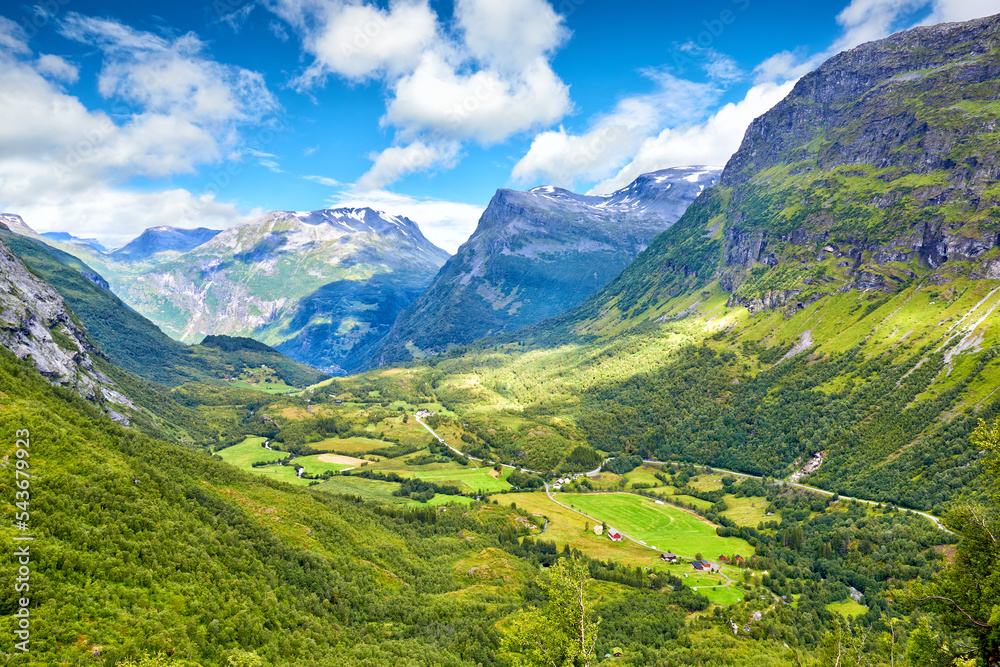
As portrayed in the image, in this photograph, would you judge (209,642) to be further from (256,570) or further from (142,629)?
(256,570)

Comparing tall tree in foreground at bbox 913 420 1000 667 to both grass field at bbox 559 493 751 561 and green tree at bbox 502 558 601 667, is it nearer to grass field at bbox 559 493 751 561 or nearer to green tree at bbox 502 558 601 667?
green tree at bbox 502 558 601 667

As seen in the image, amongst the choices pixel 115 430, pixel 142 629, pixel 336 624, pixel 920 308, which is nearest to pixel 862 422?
pixel 920 308

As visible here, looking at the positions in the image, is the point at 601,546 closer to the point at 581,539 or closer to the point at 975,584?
the point at 581,539

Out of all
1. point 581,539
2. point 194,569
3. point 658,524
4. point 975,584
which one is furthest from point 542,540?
point 975,584

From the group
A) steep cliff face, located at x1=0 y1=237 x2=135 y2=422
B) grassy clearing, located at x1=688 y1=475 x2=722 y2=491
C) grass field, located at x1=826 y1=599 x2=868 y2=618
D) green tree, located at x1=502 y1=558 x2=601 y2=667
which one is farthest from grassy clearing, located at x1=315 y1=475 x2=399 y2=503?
green tree, located at x1=502 y1=558 x2=601 y2=667

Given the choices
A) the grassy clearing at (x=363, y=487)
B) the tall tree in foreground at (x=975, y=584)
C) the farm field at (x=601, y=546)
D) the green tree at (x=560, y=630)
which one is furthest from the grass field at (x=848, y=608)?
the grassy clearing at (x=363, y=487)

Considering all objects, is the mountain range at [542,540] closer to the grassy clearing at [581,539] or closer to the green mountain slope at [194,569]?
the green mountain slope at [194,569]
